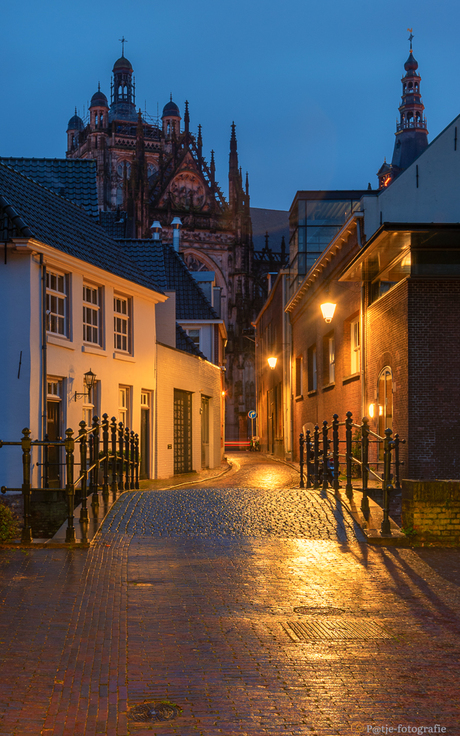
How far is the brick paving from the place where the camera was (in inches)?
162

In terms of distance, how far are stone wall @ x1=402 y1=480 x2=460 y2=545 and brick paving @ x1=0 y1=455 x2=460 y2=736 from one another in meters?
0.36

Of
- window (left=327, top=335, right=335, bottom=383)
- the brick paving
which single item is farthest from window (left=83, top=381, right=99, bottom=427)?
the brick paving

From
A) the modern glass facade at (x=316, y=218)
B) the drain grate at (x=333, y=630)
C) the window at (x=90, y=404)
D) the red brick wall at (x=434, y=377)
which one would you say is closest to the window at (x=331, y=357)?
the window at (x=90, y=404)

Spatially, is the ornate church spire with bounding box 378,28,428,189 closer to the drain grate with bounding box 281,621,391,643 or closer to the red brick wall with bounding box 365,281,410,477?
the red brick wall with bounding box 365,281,410,477

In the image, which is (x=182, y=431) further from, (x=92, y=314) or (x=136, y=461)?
(x=136, y=461)

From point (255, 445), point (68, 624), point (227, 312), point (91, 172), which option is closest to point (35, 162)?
point (91, 172)

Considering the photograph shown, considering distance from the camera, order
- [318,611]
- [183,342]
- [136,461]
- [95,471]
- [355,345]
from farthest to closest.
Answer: [183,342] → [355,345] → [136,461] → [95,471] → [318,611]

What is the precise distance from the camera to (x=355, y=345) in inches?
807

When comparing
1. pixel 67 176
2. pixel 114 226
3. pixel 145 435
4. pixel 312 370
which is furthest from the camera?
pixel 114 226

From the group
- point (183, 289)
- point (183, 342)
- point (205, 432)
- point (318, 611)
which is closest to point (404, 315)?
point (318, 611)

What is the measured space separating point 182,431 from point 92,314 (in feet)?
23.7

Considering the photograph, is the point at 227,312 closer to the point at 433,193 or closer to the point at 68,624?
the point at 433,193

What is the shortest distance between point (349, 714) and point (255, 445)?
49678mm

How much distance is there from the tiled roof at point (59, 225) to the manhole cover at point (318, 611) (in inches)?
486
